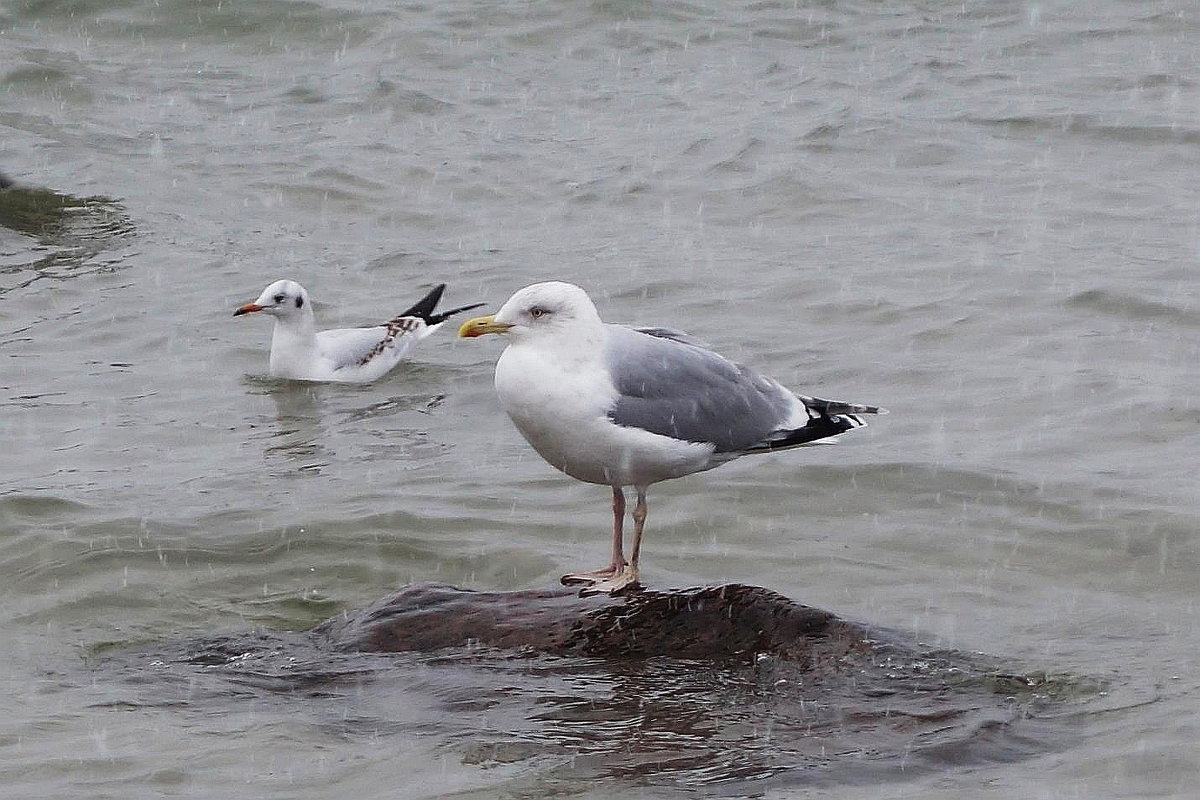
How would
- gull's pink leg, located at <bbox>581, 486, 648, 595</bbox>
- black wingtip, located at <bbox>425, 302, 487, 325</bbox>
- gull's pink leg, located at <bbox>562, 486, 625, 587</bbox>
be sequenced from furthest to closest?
black wingtip, located at <bbox>425, 302, 487, 325</bbox> < gull's pink leg, located at <bbox>562, 486, 625, 587</bbox> < gull's pink leg, located at <bbox>581, 486, 648, 595</bbox>

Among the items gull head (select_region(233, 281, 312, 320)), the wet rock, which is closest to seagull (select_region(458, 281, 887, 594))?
the wet rock

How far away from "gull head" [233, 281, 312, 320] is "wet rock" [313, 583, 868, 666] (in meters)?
5.31

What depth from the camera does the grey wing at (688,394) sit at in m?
6.03

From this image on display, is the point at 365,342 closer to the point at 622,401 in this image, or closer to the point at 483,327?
the point at 483,327

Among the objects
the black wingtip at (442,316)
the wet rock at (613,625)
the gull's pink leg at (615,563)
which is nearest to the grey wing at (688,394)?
the gull's pink leg at (615,563)

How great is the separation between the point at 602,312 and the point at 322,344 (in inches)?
70.2

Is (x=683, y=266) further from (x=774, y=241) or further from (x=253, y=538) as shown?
(x=253, y=538)

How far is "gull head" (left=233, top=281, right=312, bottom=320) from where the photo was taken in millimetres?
11305

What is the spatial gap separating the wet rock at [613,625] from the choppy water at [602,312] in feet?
1.07

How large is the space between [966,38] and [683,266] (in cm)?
752

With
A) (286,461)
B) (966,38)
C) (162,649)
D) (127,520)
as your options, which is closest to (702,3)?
(966,38)

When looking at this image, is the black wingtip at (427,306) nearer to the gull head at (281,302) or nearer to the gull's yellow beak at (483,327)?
the gull head at (281,302)

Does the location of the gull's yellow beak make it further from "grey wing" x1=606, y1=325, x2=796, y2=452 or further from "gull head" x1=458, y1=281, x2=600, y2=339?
"grey wing" x1=606, y1=325, x2=796, y2=452

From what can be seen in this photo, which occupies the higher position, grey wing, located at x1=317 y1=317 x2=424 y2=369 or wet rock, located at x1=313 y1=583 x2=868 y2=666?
grey wing, located at x1=317 y1=317 x2=424 y2=369
